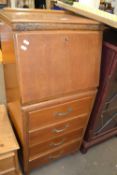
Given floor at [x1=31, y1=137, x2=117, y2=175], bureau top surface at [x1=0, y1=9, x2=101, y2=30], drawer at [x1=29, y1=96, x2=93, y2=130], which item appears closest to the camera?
bureau top surface at [x1=0, y1=9, x2=101, y2=30]

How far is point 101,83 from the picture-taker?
1.14 metres

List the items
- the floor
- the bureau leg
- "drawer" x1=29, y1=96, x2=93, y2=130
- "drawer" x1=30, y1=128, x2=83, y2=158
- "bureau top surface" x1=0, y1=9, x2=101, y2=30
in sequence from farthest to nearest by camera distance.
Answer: the bureau leg → the floor → "drawer" x1=30, y1=128, x2=83, y2=158 → "drawer" x1=29, y1=96, x2=93, y2=130 → "bureau top surface" x1=0, y1=9, x2=101, y2=30

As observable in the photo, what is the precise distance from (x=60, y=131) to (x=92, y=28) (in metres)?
0.72

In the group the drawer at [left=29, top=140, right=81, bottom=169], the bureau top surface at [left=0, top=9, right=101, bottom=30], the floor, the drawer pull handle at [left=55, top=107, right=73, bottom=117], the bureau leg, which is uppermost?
Answer: the bureau top surface at [left=0, top=9, right=101, bottom=30]

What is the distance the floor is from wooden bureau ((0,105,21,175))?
12.1 inches

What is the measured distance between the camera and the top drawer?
0.78 metres

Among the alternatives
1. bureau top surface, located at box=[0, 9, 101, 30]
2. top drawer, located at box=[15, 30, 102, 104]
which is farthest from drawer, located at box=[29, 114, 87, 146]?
bureau top surface, located at box=[0, 9, 101, 30]

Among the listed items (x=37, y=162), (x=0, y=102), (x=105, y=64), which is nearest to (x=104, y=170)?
(x=37, y=162)

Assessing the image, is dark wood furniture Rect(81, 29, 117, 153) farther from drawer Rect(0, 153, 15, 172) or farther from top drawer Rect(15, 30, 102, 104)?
drawer Rect(0, 153, 15, 172)

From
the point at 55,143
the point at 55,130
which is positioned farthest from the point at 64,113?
the point at 55,143

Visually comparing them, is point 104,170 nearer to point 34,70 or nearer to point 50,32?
point 34,70

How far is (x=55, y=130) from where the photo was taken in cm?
116

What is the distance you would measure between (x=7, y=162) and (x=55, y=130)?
1.22 feet

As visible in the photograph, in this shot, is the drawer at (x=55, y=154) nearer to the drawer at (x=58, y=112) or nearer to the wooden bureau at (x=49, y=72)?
the wooden bureau at (x=49, y=72)
